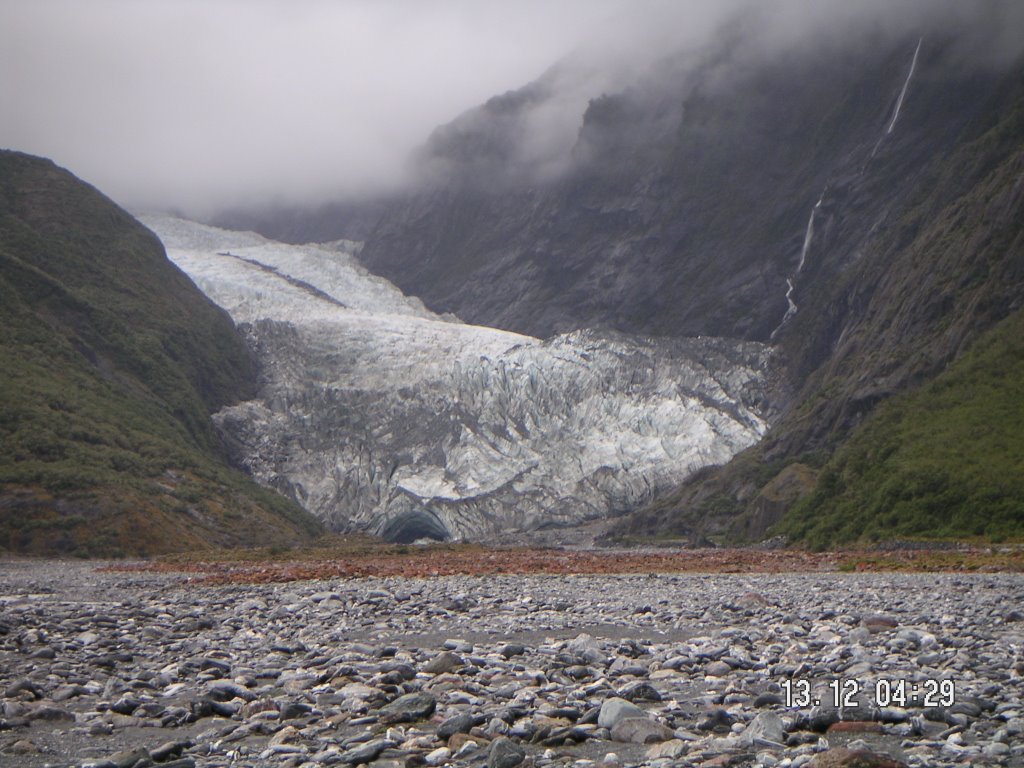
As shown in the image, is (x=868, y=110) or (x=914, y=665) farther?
(x=868, y=110)

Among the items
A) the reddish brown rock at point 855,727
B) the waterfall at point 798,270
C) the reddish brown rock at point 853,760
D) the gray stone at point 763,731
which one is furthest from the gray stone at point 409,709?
the waterfall at point 798,270

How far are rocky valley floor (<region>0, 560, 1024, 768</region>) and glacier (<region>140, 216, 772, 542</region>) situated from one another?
6250 centimetres

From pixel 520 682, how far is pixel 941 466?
36.0 meters

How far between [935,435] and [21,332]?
5629cm

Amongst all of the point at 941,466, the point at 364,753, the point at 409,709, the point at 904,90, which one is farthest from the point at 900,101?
Answer: the point at 364,753

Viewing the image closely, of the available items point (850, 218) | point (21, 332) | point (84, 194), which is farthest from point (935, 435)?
point (84, 194)

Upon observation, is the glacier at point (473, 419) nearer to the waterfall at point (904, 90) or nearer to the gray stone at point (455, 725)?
the waterfall at point (904, 90)

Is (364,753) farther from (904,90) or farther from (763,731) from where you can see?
(904,90)

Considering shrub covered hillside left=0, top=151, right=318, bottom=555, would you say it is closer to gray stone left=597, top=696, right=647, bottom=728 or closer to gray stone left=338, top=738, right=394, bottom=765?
gray stone left=338, top=738, right=394, bottom=765

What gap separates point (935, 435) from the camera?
43.5m

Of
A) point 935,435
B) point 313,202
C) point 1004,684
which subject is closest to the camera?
point 1004,684

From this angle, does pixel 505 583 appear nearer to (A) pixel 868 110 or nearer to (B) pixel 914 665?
(B) pixel 914 665

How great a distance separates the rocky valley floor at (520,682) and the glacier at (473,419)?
62497mm

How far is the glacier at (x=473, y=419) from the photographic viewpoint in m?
82.2
